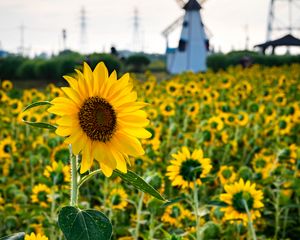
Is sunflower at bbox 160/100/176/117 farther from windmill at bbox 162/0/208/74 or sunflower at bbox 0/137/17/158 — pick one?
windmill at bbox 162/0/208/74

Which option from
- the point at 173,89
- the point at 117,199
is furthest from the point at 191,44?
the point at 117,199

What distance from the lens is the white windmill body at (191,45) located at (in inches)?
869

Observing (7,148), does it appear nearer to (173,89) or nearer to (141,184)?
(173,89)

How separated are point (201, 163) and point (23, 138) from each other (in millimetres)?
3542

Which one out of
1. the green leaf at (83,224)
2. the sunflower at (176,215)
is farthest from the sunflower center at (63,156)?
the green leaf at (83,224)

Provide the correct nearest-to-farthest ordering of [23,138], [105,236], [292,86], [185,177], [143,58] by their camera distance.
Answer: [105,236] → [185,177] → [23,138] → [292,86] → [143,58]

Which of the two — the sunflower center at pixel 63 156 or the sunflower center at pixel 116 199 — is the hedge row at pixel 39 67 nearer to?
the sunflower center at pixel 63 156

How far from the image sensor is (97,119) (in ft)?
3.76

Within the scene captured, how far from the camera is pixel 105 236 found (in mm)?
1012

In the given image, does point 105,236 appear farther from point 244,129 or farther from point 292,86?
point 292,86

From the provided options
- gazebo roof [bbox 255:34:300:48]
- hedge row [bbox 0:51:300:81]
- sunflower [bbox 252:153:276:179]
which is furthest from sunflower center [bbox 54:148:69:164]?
gazebo roof [bbox 255:34:300:48]

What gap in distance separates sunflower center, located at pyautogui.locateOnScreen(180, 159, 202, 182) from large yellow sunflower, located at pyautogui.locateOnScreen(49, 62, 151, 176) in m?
0.84

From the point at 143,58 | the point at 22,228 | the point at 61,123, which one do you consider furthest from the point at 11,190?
the point at 143,58

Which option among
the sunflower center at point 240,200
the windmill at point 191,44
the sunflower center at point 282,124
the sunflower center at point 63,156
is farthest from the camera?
the windmill at point 191,44
